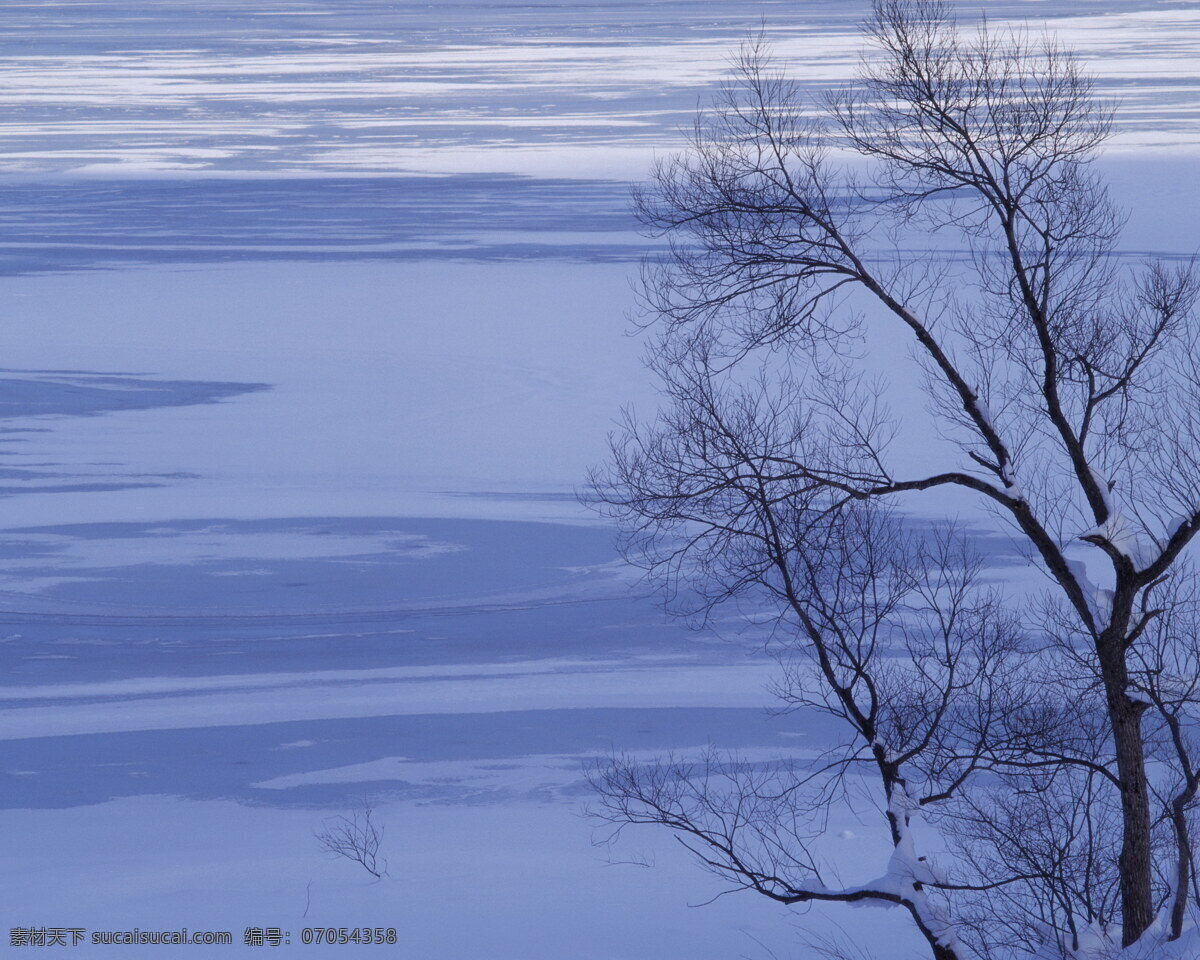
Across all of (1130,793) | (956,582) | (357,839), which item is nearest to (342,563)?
(357,839)

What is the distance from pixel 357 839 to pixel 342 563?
16.9 feet

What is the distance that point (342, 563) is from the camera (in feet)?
53.4

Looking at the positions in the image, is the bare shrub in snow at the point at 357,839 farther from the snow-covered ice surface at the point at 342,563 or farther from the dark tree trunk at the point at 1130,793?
the dark tree trunk at the point at 1130,793

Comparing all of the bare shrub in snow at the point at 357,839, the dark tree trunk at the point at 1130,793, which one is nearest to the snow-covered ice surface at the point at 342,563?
the bare shrub in snow at the point at 357,839

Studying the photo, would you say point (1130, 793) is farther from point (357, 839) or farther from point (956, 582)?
point (357, 839)

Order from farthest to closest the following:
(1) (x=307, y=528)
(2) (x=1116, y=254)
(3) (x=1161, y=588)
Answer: (2) (x=1116, y=254) < (1) (x=307, y=528) < (3) (x=1161, y=588)

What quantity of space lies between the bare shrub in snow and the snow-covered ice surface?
0.10 meters

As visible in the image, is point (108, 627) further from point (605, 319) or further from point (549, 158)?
point (549, 158)

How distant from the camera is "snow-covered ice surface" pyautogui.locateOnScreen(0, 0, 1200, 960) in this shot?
36.5ft

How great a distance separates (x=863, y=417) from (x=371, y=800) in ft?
31.0

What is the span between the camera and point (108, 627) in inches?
578

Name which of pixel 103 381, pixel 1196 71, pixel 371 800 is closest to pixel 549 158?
pixel 103 381

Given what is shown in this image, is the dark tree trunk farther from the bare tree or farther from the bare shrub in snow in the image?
the bare shrub in snow

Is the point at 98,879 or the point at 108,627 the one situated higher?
the point at 108,627
